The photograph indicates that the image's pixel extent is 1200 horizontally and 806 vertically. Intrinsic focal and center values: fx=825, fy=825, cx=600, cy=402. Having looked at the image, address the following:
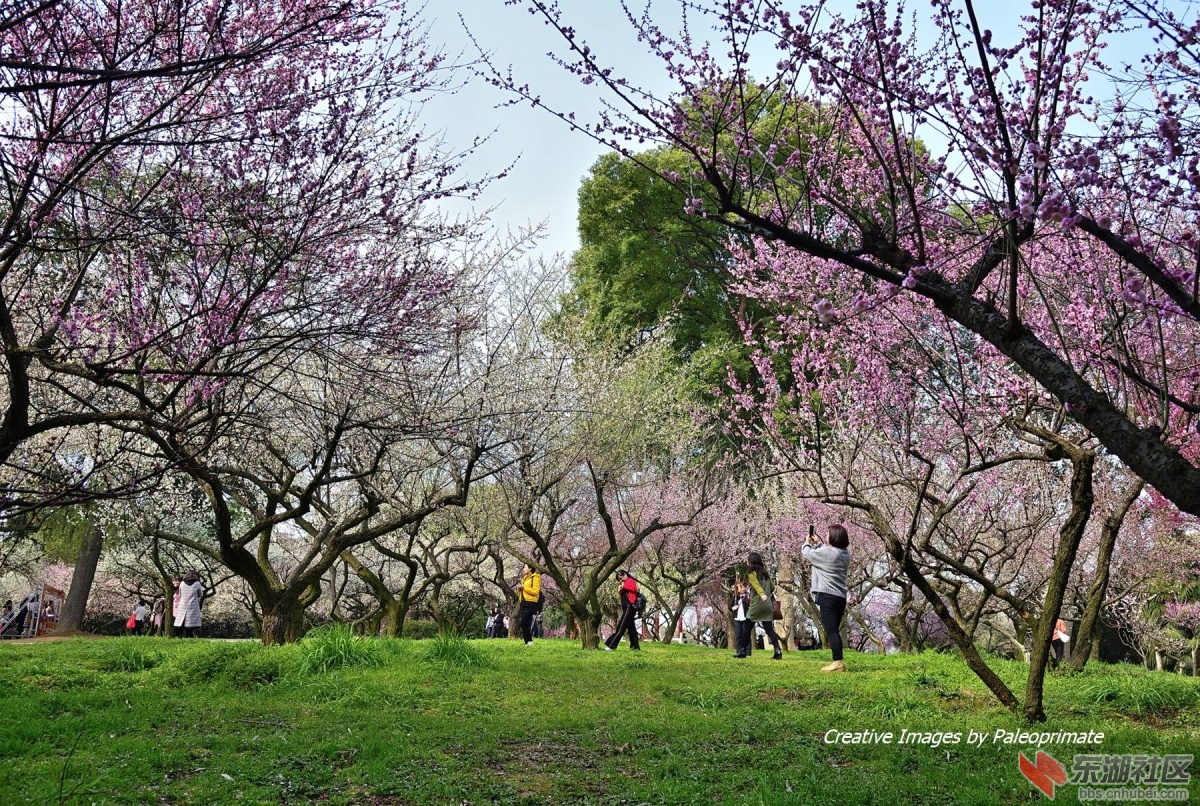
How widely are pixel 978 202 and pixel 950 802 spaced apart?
322cm

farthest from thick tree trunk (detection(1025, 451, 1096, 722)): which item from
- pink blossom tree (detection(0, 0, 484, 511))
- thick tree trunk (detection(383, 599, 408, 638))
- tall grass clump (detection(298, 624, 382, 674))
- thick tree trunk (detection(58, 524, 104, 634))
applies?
thick tree trunk (detection(58, 524, 104, 634))

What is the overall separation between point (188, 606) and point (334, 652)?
9.26 metres

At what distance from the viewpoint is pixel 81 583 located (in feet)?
69.9

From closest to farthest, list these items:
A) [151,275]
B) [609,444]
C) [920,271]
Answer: [920,271] → [151,275] → [609,444]

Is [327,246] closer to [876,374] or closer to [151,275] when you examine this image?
[151,275]

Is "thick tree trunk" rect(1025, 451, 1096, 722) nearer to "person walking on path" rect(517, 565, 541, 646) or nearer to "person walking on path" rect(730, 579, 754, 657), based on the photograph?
"person walking on path" rect(730, 579, 754, 657)

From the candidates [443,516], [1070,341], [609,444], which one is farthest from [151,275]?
[443,516]

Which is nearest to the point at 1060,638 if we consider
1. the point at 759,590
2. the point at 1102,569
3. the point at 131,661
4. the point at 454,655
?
the point at 759,590

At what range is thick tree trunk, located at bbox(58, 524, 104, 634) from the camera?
20.9 metres

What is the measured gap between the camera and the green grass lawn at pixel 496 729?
436cm

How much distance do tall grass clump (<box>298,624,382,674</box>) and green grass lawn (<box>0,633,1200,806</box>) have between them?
0.08ft

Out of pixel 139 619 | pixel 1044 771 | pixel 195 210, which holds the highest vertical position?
pixel 195 210

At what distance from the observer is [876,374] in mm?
9367

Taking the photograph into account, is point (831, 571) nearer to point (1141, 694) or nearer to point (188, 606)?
point (1141, 694)
